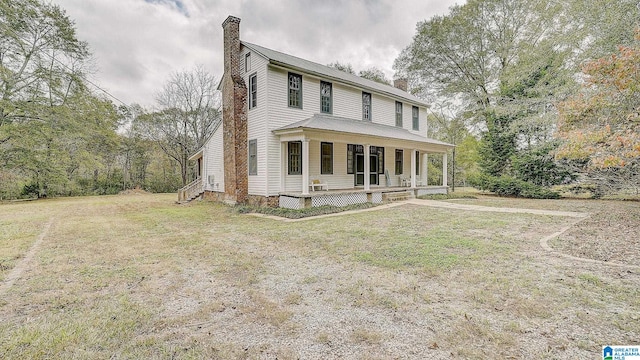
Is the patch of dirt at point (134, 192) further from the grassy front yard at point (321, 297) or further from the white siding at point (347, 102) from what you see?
the white siding at point (347, 102)

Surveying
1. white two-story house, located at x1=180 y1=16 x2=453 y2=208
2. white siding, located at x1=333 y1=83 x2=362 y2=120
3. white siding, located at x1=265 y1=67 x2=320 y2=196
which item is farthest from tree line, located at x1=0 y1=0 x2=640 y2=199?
white siding, located at x1=265 y1=67 x2=320 y2=196

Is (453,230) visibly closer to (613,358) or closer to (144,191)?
(613,358)

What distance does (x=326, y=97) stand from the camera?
1384 centimetres

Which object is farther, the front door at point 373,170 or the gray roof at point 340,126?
the front door at point 373,170

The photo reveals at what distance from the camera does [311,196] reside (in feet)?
36.7

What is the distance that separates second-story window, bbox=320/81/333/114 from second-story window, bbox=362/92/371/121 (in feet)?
8.06

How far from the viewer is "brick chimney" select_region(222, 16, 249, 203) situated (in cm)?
1257

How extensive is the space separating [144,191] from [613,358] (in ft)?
101

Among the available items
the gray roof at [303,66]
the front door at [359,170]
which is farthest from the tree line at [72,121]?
the front door at [359,170]

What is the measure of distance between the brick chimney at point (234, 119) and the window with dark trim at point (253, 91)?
298mm

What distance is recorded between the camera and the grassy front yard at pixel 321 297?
253 cm

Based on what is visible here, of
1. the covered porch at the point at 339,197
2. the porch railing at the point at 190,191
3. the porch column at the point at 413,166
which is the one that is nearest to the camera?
the covered porch at the point at 339,197

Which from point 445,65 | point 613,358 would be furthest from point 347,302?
point 445,65

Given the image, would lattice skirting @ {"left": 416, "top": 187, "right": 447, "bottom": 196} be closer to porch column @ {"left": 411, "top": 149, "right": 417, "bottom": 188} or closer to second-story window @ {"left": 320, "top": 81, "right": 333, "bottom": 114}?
porch column @ {"left": 411, "top": 149, "right": 417, "bottom": 188}
